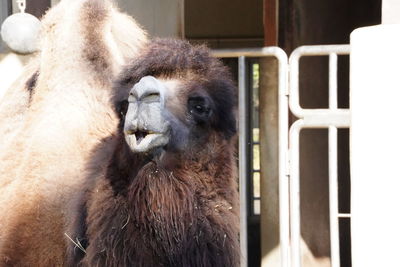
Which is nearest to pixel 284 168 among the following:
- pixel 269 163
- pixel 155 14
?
pixel 269 163

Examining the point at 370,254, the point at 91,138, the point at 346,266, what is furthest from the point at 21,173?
the point at 346,266

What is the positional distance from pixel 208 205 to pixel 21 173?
3.92 ft

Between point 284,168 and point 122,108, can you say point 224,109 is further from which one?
point 284,168

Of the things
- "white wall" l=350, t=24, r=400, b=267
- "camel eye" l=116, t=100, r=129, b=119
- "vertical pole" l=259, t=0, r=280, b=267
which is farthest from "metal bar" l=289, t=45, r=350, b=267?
"white wall" l=350, t=24, r=400, b=267

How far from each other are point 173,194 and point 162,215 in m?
0.08

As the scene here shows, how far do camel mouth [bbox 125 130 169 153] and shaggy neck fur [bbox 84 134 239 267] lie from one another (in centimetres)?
10

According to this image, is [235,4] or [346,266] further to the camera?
[235,4]

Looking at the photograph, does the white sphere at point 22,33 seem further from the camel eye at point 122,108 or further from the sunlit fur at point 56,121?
the camel eye at point 122,108

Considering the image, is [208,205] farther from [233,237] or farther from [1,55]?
[1,55]

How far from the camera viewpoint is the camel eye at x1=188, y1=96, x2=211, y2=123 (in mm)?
2975

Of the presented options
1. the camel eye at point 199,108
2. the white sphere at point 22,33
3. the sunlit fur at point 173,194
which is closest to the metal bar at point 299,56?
the sunlit fur at point 173,194

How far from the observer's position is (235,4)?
381 inches

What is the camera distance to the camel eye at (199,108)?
297 cm

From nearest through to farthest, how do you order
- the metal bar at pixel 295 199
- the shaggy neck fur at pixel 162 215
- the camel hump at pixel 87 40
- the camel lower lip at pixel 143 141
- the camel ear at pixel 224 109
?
the camel lower lip at pixel 143 141, the shaggy neck fur at pixel 162 215, the camel ear at pixel 224 109, the metal bar at pixel 295 199, the camel hump at pixel 87 40
